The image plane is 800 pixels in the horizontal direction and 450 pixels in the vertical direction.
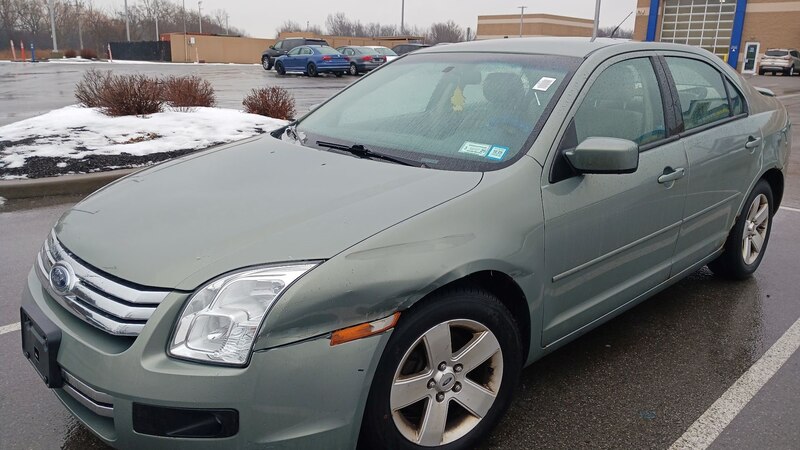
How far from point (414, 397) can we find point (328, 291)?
1.85 ft

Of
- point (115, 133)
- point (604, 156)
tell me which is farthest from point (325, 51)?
point (604, 156)

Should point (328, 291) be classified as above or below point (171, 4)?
below

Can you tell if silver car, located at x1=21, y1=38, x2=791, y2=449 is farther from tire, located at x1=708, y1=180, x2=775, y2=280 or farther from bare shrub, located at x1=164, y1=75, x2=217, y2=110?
bare shrub, located at x1=164, y1=75, x2=217, y2=110

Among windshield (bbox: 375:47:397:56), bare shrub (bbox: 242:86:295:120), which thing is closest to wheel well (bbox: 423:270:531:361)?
bare shrub (bbox: 242:86:295:120)

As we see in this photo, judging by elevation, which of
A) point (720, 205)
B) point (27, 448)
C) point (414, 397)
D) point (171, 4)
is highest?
point (171, 4)

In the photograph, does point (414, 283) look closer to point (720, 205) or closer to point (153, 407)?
point (153, 407)

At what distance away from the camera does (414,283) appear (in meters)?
2.16

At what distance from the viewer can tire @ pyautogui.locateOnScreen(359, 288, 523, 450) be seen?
2176mm

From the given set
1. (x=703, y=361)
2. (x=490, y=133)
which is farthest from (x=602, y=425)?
(x=490, y=133)

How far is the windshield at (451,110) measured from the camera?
2844 millimetres

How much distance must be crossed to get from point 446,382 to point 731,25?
58.4m

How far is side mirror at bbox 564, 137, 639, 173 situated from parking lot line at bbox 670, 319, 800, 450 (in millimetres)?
1193

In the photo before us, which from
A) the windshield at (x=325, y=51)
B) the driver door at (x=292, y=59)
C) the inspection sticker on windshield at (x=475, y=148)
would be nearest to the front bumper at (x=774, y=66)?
the windshield at (x=325, y=51)

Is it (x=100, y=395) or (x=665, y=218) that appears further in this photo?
(x=665, y=218)
